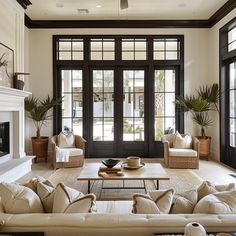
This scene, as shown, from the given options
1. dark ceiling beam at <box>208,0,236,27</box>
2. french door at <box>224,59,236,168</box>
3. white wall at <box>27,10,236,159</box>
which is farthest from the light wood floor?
dark ceiling beam at <box>208,0,236,27</box>

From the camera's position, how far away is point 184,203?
1.83 metres

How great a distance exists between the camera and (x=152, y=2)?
5.94 metres

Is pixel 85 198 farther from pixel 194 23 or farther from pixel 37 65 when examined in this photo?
pixel 194 23

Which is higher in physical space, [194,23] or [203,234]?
[194,23]

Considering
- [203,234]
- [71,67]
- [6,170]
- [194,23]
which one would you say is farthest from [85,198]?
[194,23]

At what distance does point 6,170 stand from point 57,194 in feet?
10.4

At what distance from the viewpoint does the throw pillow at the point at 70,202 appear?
1.72 meters

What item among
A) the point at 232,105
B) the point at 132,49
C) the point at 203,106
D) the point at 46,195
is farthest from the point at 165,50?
the point at 46,195

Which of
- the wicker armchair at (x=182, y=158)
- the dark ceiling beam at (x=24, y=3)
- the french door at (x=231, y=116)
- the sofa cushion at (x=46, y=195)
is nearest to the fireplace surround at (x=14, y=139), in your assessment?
the dark ceiling beam at (x=24, y=3)

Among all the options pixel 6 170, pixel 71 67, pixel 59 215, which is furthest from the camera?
pixel 71 67

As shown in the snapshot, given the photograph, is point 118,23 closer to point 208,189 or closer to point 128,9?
point 128,9

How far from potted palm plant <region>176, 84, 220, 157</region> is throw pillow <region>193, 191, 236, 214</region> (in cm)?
514

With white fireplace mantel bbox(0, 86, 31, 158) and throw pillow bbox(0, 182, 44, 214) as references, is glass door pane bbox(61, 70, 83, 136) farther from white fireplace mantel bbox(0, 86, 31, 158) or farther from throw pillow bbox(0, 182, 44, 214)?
throw pillow bbox(0, 182, 44, 214)

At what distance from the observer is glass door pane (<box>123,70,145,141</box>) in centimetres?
741
